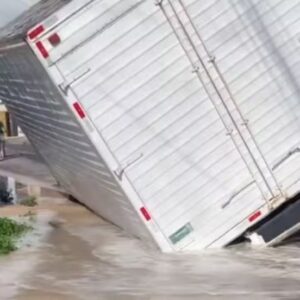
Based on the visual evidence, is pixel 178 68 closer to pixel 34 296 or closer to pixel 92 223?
pixel 34 296

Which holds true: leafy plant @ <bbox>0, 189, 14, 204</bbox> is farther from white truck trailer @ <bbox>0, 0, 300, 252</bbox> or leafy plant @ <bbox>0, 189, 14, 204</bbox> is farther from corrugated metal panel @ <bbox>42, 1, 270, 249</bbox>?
corrugated metal panel @ <bbox>42, 1, 270, 249</bbox>

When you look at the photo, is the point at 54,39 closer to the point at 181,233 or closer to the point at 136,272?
the point at 181,233

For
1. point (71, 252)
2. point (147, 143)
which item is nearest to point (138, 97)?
point (147, 143)

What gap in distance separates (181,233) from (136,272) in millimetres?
654

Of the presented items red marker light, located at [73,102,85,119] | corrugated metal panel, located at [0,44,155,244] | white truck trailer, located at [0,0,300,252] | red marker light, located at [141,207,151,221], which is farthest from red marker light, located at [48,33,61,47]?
red marker light, located at [141,207,151,221]

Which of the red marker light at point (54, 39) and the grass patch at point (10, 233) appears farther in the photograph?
the grass patch at point (10, 233)

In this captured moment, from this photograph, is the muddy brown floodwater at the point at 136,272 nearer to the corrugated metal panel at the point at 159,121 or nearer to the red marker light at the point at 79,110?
the corrugated metal panel at the point at 159,121

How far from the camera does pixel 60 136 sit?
38.7ft

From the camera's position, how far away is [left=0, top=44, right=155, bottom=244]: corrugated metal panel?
33.3 feet

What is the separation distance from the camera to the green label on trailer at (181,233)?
32.9 ft

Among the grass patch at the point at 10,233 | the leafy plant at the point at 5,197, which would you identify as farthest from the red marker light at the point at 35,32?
the leafy plant at the point at 5,197

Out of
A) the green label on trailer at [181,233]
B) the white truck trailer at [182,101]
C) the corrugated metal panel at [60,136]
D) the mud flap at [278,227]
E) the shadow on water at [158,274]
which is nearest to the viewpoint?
the shadow on water at [158,274]

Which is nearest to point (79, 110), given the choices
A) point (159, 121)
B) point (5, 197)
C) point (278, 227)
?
point (159, 121)

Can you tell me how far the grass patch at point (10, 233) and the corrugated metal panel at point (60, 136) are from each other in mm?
1086
